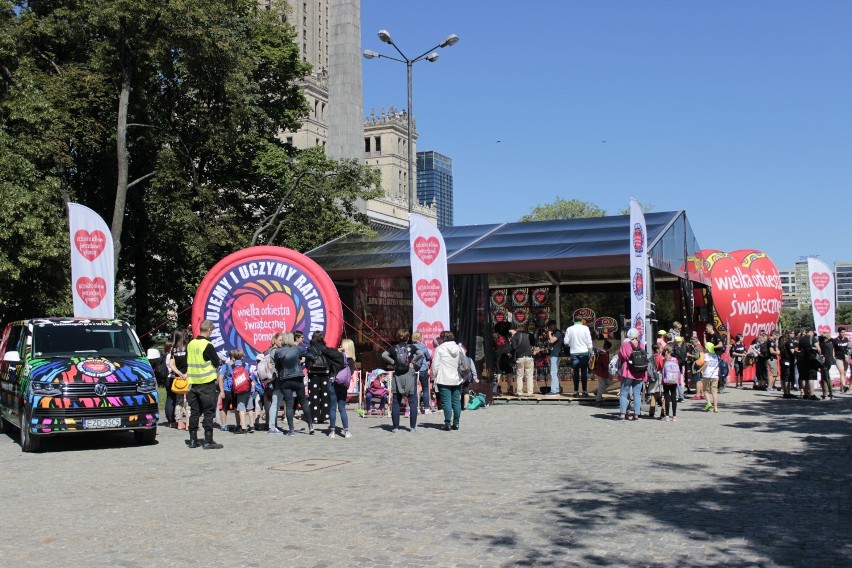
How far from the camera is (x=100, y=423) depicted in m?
13.3

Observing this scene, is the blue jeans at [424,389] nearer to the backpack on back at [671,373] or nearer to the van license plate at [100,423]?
the backpack on back at [671,373]

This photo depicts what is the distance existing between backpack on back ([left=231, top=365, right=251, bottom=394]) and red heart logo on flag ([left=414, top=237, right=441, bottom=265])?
5.02 m

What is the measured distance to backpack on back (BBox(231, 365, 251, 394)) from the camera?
1520 cm

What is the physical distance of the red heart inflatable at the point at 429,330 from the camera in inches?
721

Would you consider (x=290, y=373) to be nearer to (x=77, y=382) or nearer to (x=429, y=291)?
(x=77, y=382)

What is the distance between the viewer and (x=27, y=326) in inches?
575

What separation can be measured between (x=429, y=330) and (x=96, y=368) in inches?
273

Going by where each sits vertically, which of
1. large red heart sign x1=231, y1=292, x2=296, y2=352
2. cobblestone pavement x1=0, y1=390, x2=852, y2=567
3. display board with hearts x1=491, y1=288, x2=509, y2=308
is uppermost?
display board with hearts x1=491, y1=288, x2=509, y2=308

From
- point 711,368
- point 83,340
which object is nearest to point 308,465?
point 83,340

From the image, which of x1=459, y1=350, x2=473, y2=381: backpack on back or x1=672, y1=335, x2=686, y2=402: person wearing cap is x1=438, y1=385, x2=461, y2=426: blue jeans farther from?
x1=672, y1=335, x2=686, y2=402: person wearing cap

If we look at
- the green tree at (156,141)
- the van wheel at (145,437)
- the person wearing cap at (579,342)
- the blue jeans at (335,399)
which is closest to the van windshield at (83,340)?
A: the van wheel at (145,437)

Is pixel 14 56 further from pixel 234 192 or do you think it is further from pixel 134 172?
pixel 234 192

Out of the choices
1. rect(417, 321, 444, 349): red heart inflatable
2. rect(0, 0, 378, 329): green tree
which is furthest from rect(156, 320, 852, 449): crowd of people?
rect(0, 0, 378, 329): green tree

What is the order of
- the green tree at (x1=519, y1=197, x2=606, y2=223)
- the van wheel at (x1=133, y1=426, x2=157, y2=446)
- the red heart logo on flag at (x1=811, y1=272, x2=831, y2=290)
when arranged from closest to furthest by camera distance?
the van wheel at (x1=133, y1=426, x2=157, y2=446) < the red heart logo on flag at (x1=811, y1=272, x2=831, y2=290) < the green tree at (x1=519, y1=197, x2=606, y2=223)
